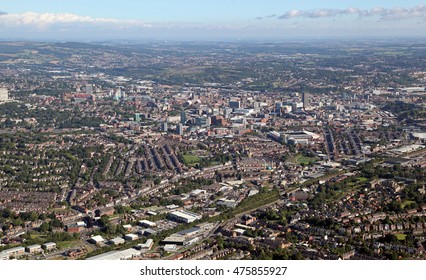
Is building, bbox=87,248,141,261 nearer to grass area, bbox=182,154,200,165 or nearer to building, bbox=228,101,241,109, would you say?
grass area, bbox=182,154,200,165

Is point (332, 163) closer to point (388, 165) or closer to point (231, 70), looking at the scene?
point (388, 165)

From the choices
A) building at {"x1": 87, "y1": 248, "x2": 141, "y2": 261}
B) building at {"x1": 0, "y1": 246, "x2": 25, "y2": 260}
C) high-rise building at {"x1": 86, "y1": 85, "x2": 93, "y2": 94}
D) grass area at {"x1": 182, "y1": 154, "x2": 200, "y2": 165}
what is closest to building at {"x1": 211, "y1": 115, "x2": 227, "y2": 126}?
grass area at {"x1": 182, "y1": 154, "x2": 200, "y2": 165}

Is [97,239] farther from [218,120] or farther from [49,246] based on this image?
[218,120]

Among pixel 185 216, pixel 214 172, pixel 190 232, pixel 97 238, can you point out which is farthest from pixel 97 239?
pixel 214 172

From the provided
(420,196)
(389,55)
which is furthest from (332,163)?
(389,55)

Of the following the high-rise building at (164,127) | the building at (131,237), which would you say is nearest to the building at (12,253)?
the building at (131,237)
